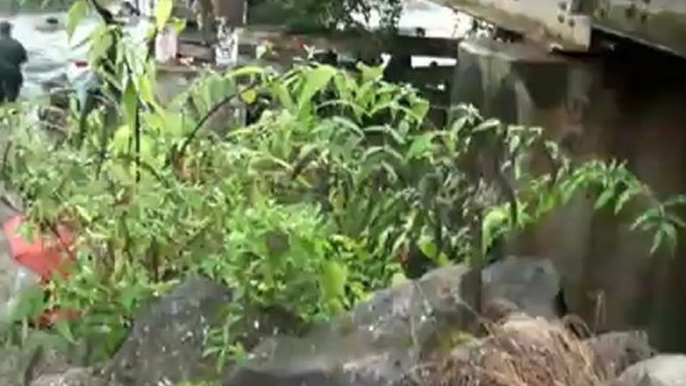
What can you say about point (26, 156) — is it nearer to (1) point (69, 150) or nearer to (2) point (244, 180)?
(1) point (69, 150)

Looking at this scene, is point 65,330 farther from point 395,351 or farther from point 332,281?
point 395,351

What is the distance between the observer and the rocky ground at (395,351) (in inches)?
68.7

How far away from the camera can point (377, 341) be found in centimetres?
193

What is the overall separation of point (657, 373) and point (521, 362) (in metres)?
0.18

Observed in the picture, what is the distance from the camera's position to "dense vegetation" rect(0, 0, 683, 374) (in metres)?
2.02

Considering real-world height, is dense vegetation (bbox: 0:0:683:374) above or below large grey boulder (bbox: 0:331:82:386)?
above

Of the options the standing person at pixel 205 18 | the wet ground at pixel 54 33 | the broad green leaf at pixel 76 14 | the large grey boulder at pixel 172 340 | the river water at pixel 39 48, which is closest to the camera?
the large grey boulder at pixel 172 340

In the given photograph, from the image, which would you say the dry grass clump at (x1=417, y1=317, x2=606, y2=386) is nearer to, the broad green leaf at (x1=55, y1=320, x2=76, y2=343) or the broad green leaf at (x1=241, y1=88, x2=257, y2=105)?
the broad green leaf at (x1=55, y1=320, x2=76, y2=343)

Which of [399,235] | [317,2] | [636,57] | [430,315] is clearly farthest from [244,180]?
[317,2]

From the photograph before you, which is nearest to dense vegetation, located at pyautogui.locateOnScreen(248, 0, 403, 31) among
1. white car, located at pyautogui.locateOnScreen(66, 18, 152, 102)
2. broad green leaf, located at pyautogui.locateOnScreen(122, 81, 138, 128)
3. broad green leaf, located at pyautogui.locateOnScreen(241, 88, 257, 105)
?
white car, located at pyautogui.locateOnScreen(66, 18, 152, 102)

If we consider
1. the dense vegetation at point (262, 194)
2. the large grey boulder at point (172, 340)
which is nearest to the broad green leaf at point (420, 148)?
the dense vegetation at point (262, 194)

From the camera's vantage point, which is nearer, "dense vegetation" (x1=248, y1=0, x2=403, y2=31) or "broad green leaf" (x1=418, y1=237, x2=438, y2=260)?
"broad green leaf" (x1=418, y1=237, x2=438, y2=260)

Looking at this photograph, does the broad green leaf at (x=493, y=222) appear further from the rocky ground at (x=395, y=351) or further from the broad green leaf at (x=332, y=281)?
the broad green leaf at (x=332, y=281)

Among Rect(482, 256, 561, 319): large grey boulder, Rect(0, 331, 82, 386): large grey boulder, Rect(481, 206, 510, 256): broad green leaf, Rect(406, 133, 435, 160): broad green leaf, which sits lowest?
Rect(0, 331, 82, 386): large grey boulder
